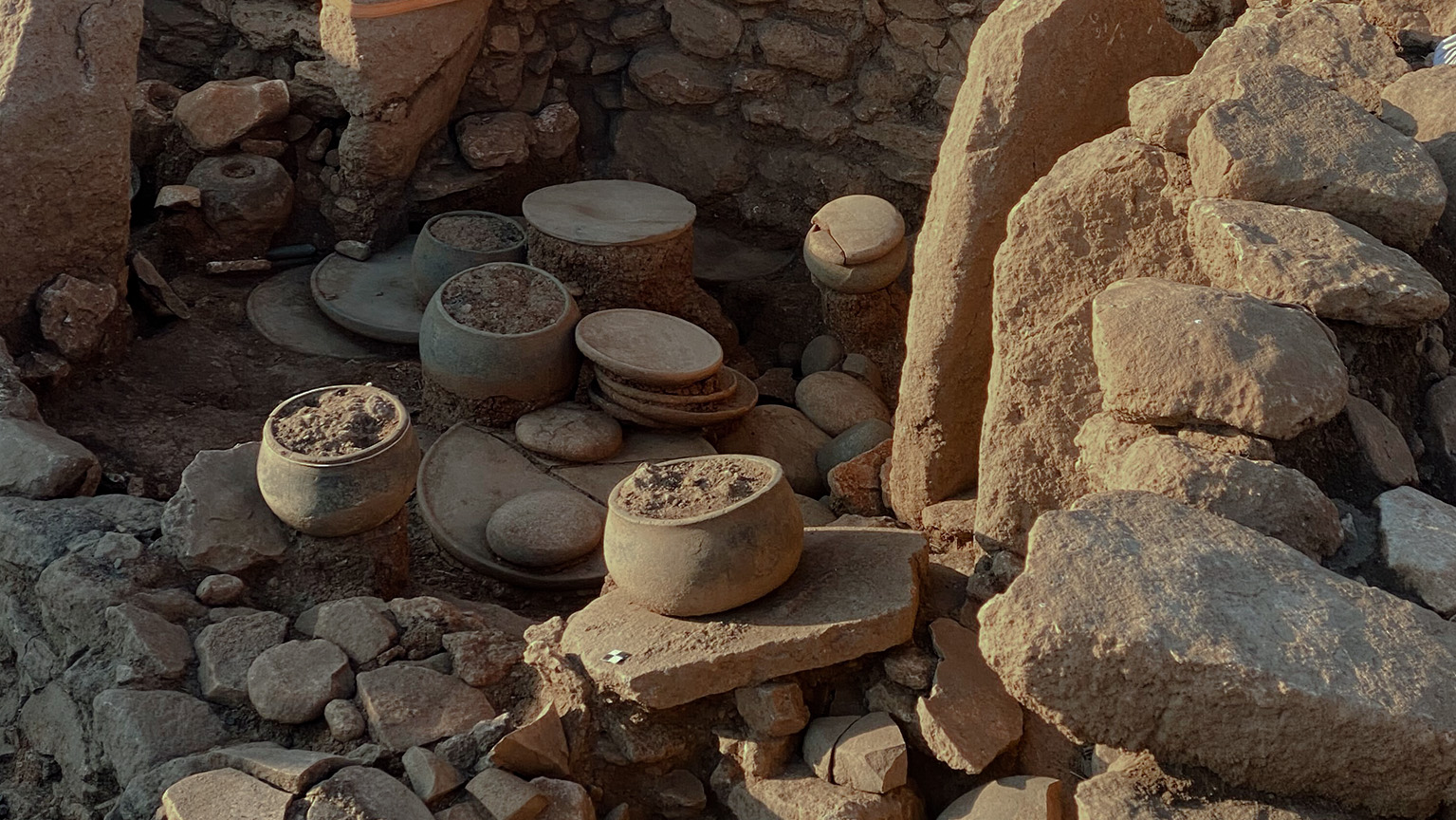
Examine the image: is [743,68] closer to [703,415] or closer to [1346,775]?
[703,415]

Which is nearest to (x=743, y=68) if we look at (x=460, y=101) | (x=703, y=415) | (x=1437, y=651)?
(x=460, y=101)

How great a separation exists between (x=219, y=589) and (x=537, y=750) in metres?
1.37

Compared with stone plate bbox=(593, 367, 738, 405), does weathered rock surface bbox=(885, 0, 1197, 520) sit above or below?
above

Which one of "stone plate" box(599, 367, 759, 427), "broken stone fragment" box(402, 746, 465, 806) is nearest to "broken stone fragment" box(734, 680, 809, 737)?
"broken stone fragment" box(402, 746, 465, 806)

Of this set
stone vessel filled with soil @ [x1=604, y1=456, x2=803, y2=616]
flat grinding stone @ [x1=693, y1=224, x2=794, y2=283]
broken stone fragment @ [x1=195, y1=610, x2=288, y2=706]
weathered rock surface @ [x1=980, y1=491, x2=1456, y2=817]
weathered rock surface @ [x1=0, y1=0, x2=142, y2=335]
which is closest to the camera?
weathered rock surface @ [x1=980, y1=491, x2=1456, y2=817]

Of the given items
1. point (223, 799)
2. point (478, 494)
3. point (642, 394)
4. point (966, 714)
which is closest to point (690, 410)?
point (642, 394)

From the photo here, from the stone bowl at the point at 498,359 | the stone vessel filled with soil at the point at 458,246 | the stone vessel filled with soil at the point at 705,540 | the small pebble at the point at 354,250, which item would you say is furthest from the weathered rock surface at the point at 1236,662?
the small pebble at the point at 354,250

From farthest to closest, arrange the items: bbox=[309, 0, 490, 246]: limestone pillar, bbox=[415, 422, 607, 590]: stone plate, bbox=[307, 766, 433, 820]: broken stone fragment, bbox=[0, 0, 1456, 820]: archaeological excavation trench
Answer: bbox=[309, 0, 490, 246]: limestone pillar
bbox=[415, 422, 607, 590]: stone plate
bbox=[307, 766, 433, 820]: broken stone fragment
bbox=[0, 0, 1456, 820]: archaeological excavation trench

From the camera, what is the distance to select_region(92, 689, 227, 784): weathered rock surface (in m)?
3.49

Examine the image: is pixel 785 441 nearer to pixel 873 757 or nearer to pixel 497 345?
Answer: pixel 497 345

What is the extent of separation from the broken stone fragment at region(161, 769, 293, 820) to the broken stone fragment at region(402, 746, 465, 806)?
0.96 feet

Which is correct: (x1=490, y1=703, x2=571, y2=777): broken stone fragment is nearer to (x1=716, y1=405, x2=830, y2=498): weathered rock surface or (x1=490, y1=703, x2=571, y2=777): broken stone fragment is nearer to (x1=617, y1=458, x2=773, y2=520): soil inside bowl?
(x1=617, y1=458, x2=773, y2=520): soil inside bowl

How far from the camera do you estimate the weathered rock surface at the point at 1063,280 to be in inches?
129

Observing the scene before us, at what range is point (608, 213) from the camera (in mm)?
6566
